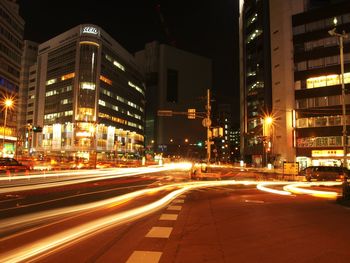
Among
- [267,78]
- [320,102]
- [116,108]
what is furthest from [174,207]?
[116,108]

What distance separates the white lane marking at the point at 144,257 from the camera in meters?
6.16

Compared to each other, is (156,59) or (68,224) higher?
(156,59)

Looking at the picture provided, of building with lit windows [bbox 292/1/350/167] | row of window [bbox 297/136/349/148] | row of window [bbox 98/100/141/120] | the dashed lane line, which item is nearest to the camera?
the dashed lane line

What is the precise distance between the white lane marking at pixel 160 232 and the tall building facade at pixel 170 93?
564 feet

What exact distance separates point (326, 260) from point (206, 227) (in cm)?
368

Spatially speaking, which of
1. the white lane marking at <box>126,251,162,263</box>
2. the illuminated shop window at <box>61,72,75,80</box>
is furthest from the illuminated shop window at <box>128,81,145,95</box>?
the white lane marking at <box>126,251,162,263</box>

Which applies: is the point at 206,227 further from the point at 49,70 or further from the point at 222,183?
the point at 49,70

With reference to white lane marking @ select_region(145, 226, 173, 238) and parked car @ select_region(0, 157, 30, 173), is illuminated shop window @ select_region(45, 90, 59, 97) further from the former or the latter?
white lane marking @ select_region(145, 226, 173, 238)

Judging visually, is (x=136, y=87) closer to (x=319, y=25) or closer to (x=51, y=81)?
(x=51, y=81)

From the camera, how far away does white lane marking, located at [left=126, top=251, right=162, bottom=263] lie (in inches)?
243

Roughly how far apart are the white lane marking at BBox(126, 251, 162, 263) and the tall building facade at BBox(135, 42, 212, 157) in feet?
572

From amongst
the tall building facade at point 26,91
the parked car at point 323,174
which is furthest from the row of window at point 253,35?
the tall building facade at point 26,91

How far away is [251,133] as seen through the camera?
8700 centimetres

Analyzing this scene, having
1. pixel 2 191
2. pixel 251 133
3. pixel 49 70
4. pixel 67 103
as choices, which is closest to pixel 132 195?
pixel 2 191
